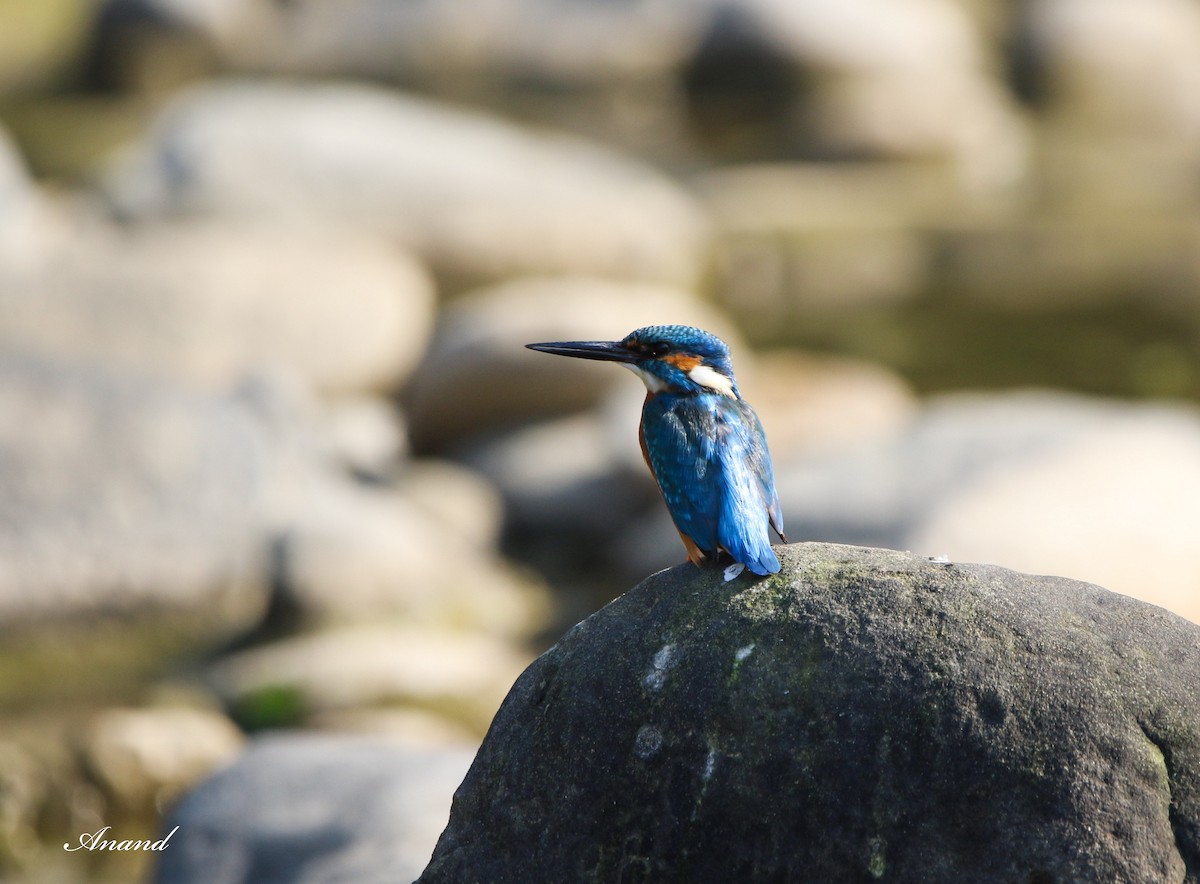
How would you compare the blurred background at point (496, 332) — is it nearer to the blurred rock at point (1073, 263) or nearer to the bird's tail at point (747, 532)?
the blurred rock at point (1073, 263)

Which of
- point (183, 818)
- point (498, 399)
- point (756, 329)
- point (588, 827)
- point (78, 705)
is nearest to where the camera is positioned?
point (588, 827)

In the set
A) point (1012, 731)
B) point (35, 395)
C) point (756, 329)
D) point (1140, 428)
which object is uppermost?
point (1012, 731)

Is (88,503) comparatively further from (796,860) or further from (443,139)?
(443,139)

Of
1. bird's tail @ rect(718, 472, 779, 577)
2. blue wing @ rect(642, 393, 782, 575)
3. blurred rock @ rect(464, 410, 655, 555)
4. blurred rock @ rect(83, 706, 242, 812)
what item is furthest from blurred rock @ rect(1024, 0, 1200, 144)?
bird's tail @ rect(718, 472, 779, 577)

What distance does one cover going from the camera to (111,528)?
6.49 meters

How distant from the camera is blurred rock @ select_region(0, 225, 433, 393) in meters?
8.62

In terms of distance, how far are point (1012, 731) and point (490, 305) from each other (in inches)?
291

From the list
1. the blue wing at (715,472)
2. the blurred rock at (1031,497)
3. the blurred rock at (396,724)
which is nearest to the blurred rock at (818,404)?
the blurred rock at (1031,497)

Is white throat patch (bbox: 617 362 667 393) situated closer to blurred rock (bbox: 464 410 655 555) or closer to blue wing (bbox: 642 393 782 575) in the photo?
blue wing (bbox: 642 393 782 575)

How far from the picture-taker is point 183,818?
401cm

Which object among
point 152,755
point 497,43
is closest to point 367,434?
point 152,755

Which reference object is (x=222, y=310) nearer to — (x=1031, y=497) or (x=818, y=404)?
(x=818, y=404)

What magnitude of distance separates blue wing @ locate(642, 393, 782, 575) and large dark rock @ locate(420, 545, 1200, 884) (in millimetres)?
76

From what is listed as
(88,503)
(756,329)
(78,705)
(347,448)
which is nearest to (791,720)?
(78,705)
